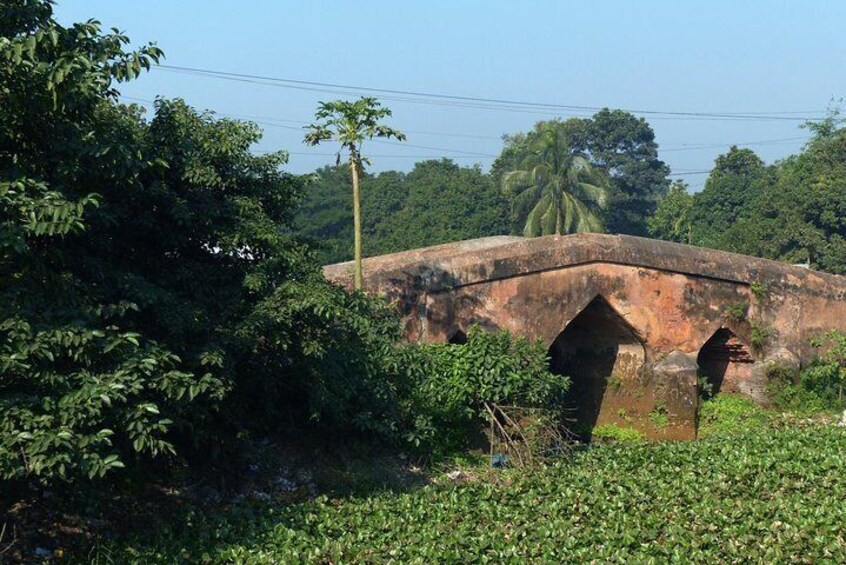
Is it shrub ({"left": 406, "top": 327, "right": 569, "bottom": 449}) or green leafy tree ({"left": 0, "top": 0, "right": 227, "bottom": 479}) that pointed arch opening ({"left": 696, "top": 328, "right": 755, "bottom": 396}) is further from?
green leafy tree ({"left": 0, "top": 0, "right": 227, "bottom": 479})

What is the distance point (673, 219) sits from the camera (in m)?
44.3

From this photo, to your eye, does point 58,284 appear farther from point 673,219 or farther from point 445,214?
point 673,219

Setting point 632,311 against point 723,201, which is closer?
point 632,311

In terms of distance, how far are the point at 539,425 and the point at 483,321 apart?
2.44 meters

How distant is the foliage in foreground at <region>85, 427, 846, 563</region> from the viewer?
8977 millimetres

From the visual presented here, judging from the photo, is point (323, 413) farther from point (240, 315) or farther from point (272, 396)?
point (240, 315)

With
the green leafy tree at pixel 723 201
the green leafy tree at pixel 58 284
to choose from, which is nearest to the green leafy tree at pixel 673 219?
the green leafy tree at pixel 723 201

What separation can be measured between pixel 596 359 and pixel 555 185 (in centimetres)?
1641

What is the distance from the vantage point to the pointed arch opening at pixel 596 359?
631 inches

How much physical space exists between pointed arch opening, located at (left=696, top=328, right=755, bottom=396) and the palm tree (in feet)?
46.1

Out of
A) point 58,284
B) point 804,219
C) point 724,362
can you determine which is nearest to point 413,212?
point 804,219

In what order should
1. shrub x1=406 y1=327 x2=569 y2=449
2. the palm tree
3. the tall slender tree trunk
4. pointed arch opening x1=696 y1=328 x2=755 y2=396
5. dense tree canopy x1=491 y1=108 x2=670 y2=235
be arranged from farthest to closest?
dense tree canopy x1=491 y1=108 x2=670 y2=235 → the palm tree → pointed arch opening x1=696 y1=328 x2=755 y2=396 → the tall slender tree trunk → shrub x1=406 y1=327 x2=569 y2=449

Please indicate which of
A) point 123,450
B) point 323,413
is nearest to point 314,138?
point 323,413

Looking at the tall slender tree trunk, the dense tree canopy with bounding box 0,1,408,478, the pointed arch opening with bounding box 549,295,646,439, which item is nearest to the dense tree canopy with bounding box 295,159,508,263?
the pointed arch opening with bounding box 549,295,646,439
